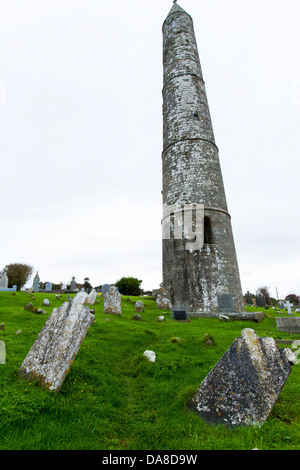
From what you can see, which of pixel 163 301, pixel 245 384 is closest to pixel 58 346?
pixel 245 384

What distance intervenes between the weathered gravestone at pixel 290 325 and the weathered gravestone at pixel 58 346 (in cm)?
752

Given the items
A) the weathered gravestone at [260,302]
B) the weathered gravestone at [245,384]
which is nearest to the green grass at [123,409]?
the weathered gravestone at [245,384]

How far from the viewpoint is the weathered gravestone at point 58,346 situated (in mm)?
3469

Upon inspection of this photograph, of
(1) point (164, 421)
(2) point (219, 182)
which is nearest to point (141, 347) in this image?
(1) point (164, 421)

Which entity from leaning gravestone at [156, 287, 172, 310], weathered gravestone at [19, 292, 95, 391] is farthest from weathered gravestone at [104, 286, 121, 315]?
weathered gravestone at [19, 292, 95, 391]

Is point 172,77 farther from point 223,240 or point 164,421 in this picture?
point 164,421

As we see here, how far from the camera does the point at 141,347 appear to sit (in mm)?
5891

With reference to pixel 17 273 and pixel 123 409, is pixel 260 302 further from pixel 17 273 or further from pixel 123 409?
pixel 17 273

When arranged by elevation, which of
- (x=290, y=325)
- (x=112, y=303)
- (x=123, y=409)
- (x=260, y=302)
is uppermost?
(x=260, y=302)

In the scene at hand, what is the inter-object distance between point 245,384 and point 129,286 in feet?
79.5

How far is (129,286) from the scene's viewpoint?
26891 millimetres

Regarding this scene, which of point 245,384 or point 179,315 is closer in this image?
point 245,384

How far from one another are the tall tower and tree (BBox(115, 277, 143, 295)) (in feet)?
42.8
